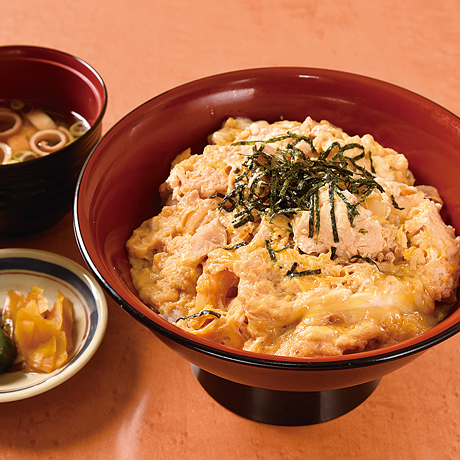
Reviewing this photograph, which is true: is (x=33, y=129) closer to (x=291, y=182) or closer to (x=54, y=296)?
(x=54, y=296)

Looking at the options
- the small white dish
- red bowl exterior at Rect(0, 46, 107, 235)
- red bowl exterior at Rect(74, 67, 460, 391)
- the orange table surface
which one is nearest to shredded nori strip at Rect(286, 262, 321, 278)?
red bowl exterior at Rect(74, 67, 460, 391)

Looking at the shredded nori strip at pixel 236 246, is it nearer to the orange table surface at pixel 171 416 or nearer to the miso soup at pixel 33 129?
the orange table surface at pixel 171 416

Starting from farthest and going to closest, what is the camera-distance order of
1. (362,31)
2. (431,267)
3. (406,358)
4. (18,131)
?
(362,31)
(18,131)
(431,267)
(406,358)

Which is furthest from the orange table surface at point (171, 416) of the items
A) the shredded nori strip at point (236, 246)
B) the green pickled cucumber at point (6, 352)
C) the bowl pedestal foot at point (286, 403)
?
the shredded nori strip at point (236, 246)

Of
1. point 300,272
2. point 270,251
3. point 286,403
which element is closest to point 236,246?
point 270,251

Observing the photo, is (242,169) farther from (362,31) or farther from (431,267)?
(362,31)

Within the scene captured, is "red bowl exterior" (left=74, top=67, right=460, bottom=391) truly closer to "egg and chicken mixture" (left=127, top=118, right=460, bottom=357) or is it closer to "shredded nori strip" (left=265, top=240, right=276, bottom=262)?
"egg and chicken mixture" (left=127, top=118, right=460, bottom=357)

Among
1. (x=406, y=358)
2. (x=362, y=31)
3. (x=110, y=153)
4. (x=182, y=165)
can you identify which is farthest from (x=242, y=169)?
(x=362, y=31)
